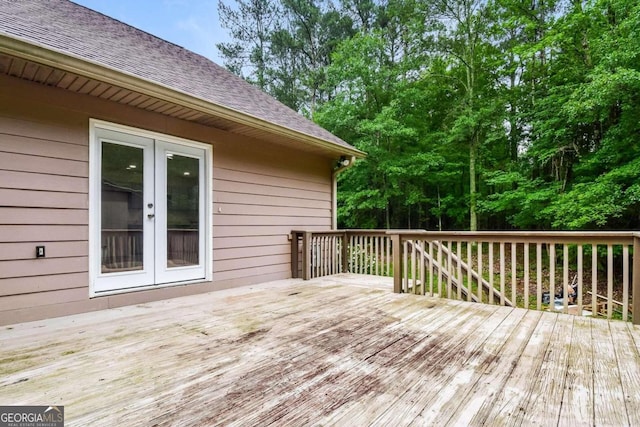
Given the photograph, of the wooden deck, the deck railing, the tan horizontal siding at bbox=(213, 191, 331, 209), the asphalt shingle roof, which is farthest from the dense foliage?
the wooden deck

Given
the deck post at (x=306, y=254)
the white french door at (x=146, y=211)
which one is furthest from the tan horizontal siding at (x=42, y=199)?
the deck post at (x=306, y=254)

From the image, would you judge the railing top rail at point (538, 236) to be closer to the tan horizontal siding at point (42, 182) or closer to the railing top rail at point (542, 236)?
the railing top rail at point (542, 236)

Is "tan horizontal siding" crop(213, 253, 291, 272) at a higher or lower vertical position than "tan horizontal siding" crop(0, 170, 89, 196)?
lower

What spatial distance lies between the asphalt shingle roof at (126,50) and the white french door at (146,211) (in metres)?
0.69

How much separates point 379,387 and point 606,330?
7.09 feet

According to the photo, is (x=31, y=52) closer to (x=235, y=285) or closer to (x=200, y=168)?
(x=200, y=168)

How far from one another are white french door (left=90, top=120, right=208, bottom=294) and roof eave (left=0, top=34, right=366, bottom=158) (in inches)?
24.7

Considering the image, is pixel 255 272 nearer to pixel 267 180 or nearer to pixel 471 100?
pixel 267 180

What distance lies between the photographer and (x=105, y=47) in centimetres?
346

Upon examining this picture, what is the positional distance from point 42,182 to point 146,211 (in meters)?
0.91

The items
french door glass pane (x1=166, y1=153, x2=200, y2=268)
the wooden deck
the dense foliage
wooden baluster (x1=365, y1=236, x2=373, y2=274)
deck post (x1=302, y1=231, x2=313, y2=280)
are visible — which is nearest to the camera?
the wooden deck

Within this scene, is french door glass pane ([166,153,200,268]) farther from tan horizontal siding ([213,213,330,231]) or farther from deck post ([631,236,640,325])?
deck post ([631,236,640,325])

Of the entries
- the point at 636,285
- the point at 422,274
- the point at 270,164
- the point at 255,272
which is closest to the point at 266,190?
the point at 270,164

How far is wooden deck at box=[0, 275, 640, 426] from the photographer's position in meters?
1.42
